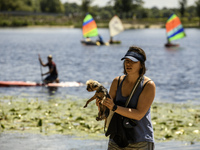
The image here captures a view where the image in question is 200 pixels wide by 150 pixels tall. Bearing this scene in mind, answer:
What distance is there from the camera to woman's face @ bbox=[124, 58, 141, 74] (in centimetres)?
417

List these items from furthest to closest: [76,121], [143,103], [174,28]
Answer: [174,28], [76,121], [143,103]

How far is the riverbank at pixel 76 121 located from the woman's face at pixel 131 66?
5.03m

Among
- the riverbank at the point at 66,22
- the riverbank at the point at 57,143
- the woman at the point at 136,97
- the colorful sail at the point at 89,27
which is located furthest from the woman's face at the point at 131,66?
the riverbank at the point at 66,22

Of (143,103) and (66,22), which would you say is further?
(66,22)

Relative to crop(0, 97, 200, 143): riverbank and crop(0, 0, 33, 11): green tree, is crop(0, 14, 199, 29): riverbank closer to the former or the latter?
crop(0, 0, 33, 11): green tree

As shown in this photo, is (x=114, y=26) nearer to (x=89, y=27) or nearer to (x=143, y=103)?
(x=89, y=27)

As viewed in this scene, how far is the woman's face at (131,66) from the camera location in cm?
417

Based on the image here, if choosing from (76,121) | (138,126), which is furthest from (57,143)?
(138,126)

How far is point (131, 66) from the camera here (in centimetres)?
418

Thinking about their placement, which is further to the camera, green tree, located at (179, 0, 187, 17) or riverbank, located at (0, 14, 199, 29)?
green tree, located at (179, 0, 187, 17)

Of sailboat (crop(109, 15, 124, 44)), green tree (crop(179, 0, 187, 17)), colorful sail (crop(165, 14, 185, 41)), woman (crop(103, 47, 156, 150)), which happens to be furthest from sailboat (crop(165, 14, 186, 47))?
green tree (crop(179, 0, 187, 17))

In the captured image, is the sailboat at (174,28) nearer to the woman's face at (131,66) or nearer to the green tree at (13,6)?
the woman's face at (131,66)

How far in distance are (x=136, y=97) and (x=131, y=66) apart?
1.14 feet

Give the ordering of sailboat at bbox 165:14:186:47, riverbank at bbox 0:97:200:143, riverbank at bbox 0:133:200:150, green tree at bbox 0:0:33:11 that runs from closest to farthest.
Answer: riverbank at bbox 0:133:200:150
riverbank at bbox 0:97:200:143
sailboat at bbox 165:14:186:47
green tree at bbox 0:0:33:11
